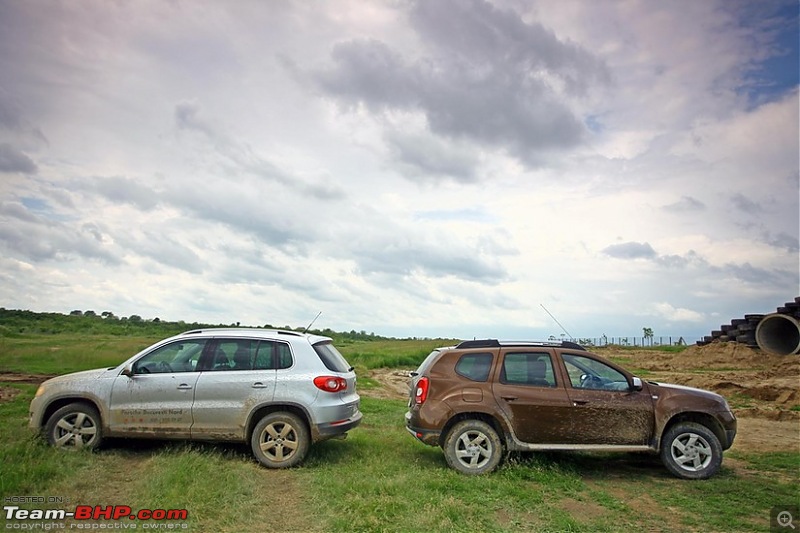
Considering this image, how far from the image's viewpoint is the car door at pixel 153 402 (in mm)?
8023

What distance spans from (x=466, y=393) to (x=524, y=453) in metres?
1.62

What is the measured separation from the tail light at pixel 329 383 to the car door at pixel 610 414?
3.08 meters

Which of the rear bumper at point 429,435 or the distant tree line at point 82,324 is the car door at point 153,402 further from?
the distant tree line at point 82,324

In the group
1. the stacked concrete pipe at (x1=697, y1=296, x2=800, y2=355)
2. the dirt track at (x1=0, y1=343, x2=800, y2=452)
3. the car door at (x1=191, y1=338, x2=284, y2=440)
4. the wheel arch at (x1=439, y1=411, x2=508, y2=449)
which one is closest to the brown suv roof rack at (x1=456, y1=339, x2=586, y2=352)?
the wheel arch at (x1=439, y1=411, x2=508, y2=449)

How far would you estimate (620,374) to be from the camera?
8.23 m

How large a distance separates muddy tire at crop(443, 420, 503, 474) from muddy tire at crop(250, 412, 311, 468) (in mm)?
1905

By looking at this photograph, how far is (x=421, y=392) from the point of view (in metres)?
8.23

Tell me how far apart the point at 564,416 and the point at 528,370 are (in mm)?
755

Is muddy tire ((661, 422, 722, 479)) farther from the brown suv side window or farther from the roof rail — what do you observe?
the roof rail

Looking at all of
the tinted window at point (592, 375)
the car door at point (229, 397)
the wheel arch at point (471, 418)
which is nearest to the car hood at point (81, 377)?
the car door at point (229, 397)

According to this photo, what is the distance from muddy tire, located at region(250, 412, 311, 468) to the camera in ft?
25.8

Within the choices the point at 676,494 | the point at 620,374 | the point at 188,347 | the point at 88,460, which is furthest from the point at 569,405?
the point at 88,460

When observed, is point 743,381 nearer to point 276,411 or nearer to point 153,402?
point 276,411

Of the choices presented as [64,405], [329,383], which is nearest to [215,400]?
[329,383]
